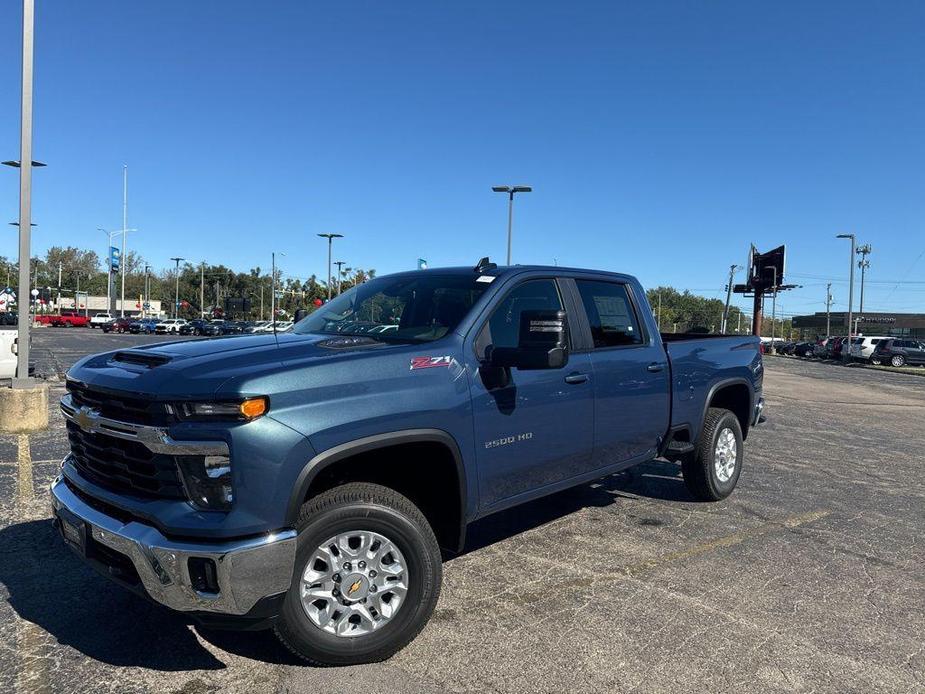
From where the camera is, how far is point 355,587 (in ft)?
9.70

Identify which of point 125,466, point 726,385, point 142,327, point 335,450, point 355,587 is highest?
point 726,385

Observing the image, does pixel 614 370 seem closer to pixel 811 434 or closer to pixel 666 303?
pixel 811 434

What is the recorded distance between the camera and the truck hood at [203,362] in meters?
2.69

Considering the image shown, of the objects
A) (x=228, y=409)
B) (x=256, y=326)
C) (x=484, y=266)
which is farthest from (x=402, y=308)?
(x=256, y=326)

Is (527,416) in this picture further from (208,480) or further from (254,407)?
(208,480)

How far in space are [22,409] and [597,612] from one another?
25.5ft

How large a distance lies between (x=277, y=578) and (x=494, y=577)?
180cm

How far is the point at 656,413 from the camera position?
15.9 ft

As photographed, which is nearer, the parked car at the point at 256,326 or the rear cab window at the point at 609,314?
the rear cab window at the point at 609,314

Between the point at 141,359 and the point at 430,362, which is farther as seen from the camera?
the point at 430,362

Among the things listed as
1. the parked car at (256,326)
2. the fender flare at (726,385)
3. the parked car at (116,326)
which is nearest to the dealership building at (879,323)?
the parked car at (256,326)

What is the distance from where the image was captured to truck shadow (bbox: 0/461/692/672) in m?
3.12

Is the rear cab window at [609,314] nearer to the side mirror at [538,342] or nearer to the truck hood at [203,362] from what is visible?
the side mirror at [538,342]

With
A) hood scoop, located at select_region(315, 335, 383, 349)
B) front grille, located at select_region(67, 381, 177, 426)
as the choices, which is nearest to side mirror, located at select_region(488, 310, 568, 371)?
→ hood scoop, located at select_region(315, 335, 383, 349)
